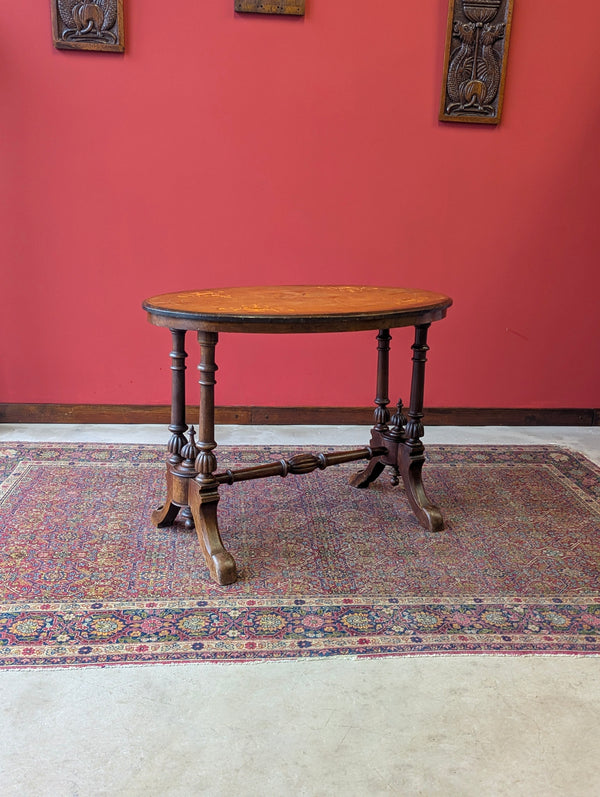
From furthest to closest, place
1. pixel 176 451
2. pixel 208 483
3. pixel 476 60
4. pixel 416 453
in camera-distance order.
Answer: pixel 476 60, pixel 416 453, pixel 176 451, pixel 208 483

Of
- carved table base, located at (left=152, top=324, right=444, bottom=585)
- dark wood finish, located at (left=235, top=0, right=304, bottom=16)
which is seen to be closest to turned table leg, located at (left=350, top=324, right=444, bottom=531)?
carved table base, located at (left=152, top=324, right=444, bottom=585)

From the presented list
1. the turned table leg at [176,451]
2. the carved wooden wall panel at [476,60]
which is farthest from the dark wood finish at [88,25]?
the turned table leg at [176,451]

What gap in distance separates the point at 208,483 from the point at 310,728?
3.44ft

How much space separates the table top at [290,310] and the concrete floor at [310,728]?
41.4 inches

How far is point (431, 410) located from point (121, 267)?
6.53 ft

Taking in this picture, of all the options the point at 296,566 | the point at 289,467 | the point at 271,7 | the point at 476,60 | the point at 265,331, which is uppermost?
the point at 271,7

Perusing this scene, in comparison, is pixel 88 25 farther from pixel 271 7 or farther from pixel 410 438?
pixel 410 438

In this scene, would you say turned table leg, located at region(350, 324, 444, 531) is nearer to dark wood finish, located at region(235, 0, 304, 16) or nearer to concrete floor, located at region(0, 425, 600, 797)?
concrete floor, located at region(0, 425, 600, 797)

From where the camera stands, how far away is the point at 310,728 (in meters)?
1.95

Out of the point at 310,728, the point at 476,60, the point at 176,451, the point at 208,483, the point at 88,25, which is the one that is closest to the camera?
the point at 310,728

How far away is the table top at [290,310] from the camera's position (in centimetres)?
251

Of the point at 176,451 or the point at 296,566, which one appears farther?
the point at 176,451

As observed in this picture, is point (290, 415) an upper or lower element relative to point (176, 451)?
lower

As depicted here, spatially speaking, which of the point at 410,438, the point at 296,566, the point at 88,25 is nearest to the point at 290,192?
the point at 88,25
